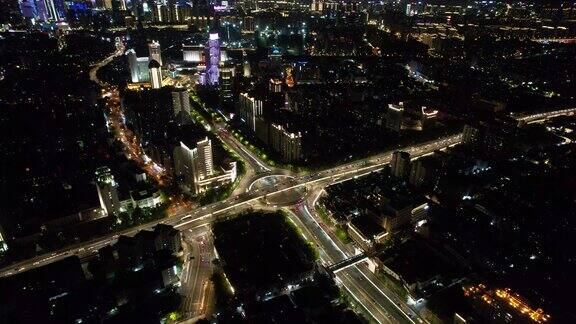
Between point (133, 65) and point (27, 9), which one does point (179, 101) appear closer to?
point (133, 65)

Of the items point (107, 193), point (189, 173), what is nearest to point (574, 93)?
point (189, 173)

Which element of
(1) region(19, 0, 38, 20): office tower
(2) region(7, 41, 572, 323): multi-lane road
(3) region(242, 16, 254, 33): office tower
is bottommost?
(2) region(7, 41, 572, 323): multi-lane road

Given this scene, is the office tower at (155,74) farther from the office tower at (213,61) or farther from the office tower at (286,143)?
Answer: the office tower at (286,143)

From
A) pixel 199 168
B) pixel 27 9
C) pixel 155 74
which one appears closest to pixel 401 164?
pixel 199 168

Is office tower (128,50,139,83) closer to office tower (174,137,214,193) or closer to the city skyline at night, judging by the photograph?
the city skyline at night

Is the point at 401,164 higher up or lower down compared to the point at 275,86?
lower down

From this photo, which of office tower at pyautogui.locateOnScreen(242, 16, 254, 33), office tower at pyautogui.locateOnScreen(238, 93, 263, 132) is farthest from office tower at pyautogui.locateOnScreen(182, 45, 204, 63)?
office tower at pyautogui.locateOnScreen(238, 93, 263, 132)

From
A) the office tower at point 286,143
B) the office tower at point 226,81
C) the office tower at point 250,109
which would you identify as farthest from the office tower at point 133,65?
the office tower at point 286,143
